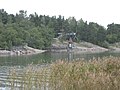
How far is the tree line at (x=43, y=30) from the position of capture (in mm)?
95500

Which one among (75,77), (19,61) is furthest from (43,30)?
(75,77)

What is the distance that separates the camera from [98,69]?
11977 mm

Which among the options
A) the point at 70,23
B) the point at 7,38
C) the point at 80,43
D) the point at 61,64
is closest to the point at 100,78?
the point at 61,64

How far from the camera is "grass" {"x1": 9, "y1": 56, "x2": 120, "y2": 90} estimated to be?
29.8 feet

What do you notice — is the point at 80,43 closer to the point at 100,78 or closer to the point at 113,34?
the point at 113,34

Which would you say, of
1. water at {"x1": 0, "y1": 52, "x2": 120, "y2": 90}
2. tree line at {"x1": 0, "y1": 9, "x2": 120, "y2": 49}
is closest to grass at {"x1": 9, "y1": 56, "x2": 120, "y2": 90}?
water at {"x1": 0, "y1": 52, "x2": 120, "y2": 90}

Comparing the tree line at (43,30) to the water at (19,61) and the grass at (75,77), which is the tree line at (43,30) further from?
the grass at (75,77)

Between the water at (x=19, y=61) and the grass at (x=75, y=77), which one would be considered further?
the water at (x=19, y=61)

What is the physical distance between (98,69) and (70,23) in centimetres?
11477

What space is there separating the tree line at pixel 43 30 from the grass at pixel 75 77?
79.7 meters

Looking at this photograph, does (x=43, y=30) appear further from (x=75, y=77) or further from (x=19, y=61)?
(x=75, y=77)

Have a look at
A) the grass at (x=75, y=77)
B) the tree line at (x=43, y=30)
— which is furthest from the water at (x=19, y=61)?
the tree line at (x=43, y=30)

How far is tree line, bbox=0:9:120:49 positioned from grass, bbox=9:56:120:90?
262ft

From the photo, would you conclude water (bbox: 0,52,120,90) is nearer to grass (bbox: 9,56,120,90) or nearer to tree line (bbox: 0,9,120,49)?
grass (bbox: 9,56,120,90)
